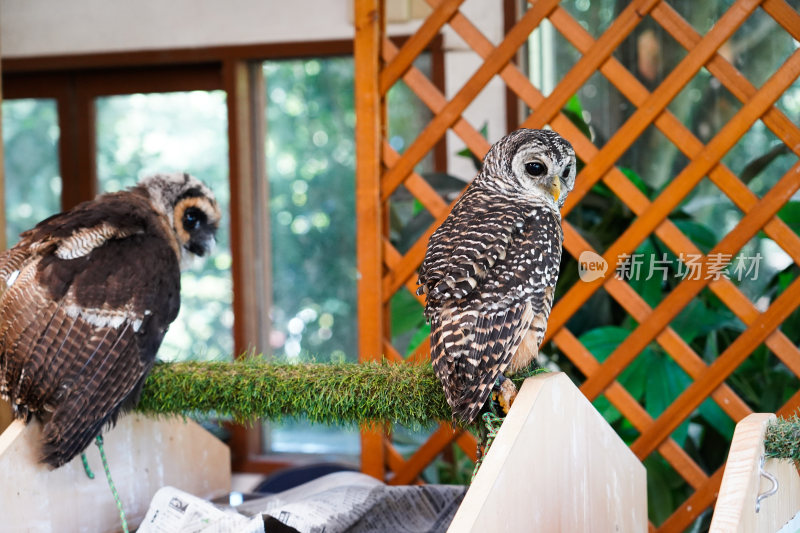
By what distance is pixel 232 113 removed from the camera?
2.92 meters

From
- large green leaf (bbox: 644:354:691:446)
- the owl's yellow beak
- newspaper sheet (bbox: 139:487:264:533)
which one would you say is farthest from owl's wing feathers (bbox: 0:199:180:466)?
large green leaf (bbox: 644:354:691:446)

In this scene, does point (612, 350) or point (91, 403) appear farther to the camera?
point (612, 350)

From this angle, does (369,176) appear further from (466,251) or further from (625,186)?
(466,251)

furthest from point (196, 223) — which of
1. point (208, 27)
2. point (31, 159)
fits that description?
point (31, 159)

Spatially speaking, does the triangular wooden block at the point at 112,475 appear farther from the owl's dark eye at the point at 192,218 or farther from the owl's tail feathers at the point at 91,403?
the owl's dark eye at the point at 192,218

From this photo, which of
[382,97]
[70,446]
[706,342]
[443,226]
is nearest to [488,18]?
[382,97]

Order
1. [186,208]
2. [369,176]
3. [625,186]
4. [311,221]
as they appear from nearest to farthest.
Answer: [186,208]
[625,186]
[369,176]
[311,221]

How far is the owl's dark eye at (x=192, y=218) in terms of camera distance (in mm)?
1724

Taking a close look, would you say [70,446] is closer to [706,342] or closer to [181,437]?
[181,437]

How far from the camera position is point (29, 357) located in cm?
129

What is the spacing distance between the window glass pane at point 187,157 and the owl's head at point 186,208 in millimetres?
1360

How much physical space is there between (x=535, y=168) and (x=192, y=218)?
0.80 metres

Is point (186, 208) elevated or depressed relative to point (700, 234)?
elevated

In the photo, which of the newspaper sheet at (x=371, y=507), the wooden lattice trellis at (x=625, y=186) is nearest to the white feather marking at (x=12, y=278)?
the newspaper sheet at (x=371, y=507)
